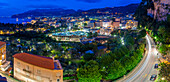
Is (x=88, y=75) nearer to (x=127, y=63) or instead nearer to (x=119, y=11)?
(x=127, y=63)

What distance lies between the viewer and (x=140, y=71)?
33.0ft

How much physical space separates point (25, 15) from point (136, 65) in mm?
112641

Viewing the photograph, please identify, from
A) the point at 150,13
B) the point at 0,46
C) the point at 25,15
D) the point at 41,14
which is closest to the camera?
the point at 0,46

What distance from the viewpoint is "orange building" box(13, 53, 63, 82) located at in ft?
15.5

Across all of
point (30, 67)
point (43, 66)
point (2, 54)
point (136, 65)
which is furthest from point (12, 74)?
point (136, 65)

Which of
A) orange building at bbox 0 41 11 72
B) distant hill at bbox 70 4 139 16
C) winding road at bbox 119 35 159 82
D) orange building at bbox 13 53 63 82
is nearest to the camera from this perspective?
orange building at bbox 13 53 63 82

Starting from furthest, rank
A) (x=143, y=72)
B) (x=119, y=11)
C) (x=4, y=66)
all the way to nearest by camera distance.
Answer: (x=119, y=11)
(x=143, y=72)
(x=4, y=66)

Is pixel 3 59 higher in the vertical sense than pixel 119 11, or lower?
lower

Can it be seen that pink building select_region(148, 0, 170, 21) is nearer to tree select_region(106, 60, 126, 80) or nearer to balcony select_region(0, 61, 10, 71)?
tree select_region(106, 60, 126, 80)

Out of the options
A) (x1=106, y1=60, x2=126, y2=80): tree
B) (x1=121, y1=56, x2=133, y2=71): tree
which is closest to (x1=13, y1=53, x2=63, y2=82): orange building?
(x1=106, y1=60, x2=126, y2=80): tree

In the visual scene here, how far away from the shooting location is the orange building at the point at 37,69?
4.72m

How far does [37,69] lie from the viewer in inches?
189

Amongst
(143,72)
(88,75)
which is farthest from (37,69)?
(143,72)

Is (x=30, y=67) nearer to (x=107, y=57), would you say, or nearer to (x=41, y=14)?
(x=107, y=57)
